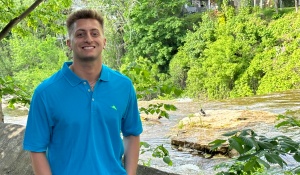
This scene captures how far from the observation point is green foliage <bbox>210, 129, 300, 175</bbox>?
1.97 m

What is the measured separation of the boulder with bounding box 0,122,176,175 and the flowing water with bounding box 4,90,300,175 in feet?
8.13

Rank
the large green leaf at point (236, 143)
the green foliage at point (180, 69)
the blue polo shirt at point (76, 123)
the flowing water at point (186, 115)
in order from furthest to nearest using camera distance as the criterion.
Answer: the green foliage at point (180, 69)
the flowing water at point (186, 115)
the large green leaf at point (236, 143)
the blue polo shirt at point (76, 123)

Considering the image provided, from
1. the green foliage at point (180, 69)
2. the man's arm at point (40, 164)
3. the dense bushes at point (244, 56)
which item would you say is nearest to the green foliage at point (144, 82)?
the man's arm at point (40, 164)

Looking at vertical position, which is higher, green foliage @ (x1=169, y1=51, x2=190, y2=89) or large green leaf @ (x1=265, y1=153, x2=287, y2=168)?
large green leaf @ (x1=265, y1=153, x2=287, y2=168)

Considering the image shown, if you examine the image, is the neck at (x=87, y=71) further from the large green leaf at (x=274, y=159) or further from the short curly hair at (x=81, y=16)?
the large green leaf at (x=274, y=159)

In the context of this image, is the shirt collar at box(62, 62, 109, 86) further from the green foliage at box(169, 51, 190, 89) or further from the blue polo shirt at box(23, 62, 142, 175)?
the green foliage at box(169, 51, 190, 89)

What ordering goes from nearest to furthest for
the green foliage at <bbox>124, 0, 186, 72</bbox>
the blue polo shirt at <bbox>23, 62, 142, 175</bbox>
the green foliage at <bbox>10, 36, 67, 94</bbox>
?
the blue polo shirt at <bbox>23, 62, 142, 175</bbox> → the green foliage at <bbox>10, 36, 67, 94</bbox> → the green foliage at <bbox>124, 0, 186, 72</bbox>

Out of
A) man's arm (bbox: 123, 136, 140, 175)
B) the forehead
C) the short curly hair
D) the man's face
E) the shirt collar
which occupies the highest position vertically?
the short curly hair

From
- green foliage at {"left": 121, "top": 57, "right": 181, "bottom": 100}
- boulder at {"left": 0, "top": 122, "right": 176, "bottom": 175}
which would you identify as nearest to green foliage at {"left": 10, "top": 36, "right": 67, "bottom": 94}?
boulder at {"left": 0, "top": 122, "right": 176, "bottom": 175}

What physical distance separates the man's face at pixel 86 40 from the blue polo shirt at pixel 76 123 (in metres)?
0.09

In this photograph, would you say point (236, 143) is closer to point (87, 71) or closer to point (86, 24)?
point (87, 71)

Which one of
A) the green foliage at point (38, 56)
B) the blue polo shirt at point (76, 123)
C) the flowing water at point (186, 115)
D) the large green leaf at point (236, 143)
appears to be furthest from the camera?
the green foliage at point (38, 56)

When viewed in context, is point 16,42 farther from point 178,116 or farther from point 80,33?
point 80,33

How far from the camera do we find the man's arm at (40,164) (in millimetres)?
1976
